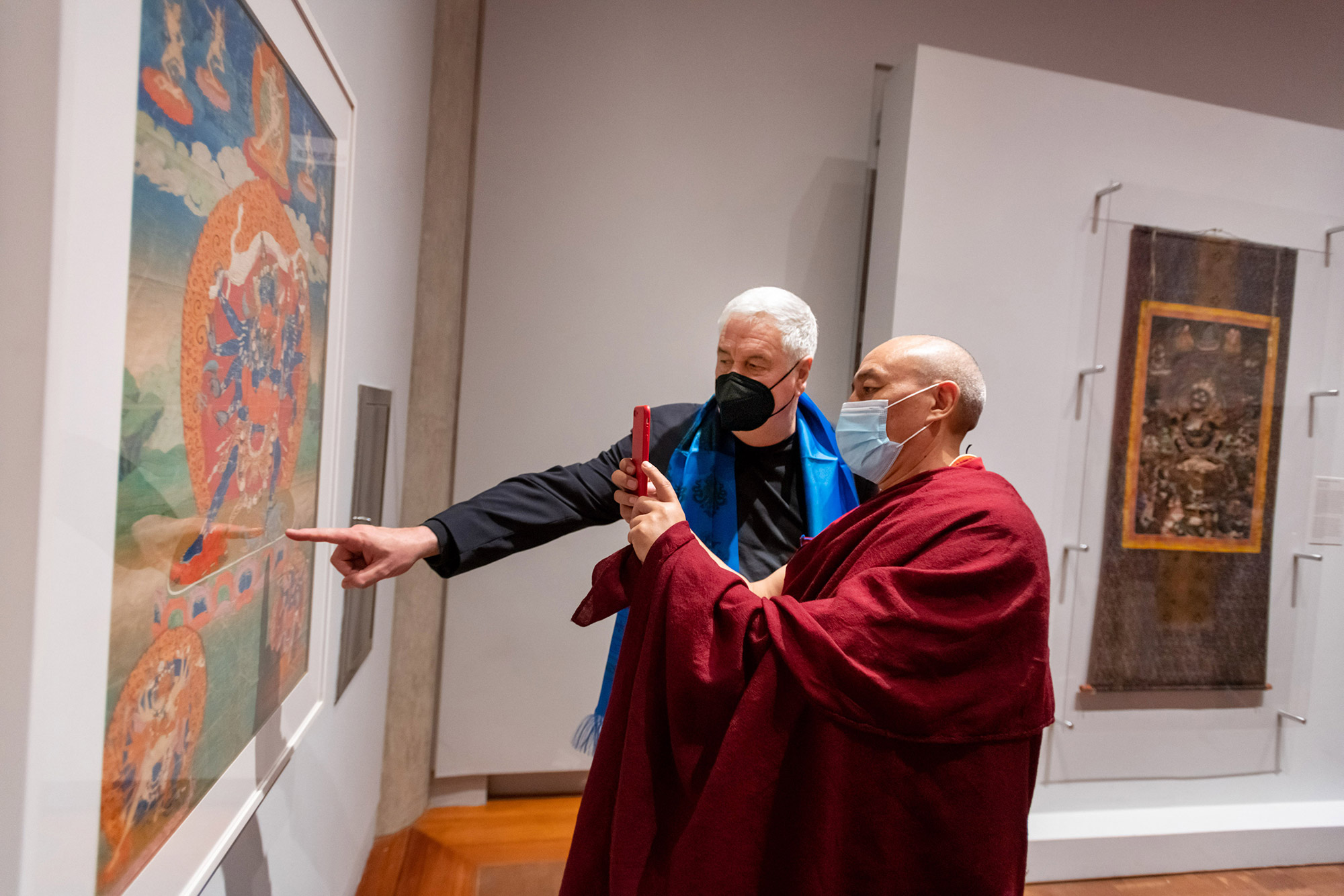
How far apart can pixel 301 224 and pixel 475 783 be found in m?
2.43

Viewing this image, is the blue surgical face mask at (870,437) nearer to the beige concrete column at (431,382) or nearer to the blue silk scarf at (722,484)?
the blue silk scarf at (722,484)

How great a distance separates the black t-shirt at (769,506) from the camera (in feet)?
6.02

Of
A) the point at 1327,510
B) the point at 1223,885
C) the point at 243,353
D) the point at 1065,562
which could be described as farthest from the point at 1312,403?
the point at 243,353

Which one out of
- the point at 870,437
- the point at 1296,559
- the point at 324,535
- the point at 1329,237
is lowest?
the point at 1296,559

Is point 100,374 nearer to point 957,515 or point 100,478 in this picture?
point 100,478

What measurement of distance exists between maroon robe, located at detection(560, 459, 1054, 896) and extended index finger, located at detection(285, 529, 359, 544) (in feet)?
1.65

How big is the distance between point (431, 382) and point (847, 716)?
6.54 ft

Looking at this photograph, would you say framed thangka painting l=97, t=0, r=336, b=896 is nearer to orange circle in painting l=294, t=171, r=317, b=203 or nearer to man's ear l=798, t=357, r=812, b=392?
orange circle in painting l=294, t=171, r=317, b=203

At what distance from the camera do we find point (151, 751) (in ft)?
2.69

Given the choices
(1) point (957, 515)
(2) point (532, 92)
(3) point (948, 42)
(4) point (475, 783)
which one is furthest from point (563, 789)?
(3) point (948, 42)

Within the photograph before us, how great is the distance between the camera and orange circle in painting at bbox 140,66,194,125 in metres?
0.71

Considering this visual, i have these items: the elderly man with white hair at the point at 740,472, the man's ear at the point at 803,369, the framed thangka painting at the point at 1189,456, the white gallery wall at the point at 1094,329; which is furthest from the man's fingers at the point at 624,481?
the framed thangka painting at the point at 1189,456

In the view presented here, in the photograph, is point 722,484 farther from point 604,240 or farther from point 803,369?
point 604,240

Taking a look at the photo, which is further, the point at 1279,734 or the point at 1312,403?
the point at 1279,734
